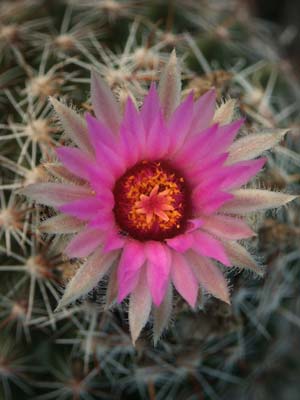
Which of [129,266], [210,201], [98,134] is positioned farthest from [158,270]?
[98,134]

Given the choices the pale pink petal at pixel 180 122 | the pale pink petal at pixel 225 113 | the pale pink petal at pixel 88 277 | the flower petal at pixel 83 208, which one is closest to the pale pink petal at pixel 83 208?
the flower petal at pixel 83 208

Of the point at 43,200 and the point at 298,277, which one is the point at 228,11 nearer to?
the point at 298,277

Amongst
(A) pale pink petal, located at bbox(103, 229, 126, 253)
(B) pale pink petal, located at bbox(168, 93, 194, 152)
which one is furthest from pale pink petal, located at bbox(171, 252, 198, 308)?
(B) pale pink petal, located at bbox(168, 93, 194, 152)

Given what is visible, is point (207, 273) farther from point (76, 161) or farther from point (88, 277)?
point (76, 161)

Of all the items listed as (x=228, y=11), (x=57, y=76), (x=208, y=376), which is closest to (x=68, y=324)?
(x=208, y=376)

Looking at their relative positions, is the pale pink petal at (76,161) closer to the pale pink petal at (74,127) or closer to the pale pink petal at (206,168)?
the pale pink petal at (74,127)
